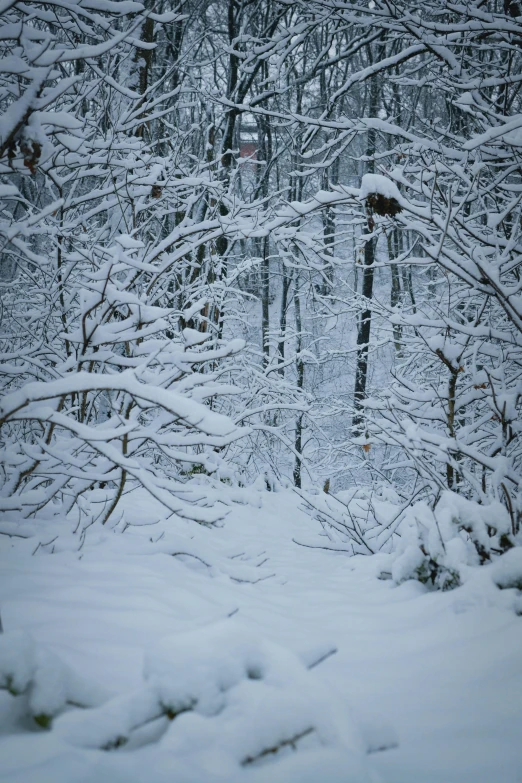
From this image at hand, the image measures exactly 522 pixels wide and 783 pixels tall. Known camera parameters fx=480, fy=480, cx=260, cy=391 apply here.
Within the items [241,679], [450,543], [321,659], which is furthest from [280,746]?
[450,543]

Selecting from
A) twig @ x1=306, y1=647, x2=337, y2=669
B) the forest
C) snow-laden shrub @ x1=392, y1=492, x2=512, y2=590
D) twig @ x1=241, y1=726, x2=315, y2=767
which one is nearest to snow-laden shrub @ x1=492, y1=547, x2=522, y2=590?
the forest

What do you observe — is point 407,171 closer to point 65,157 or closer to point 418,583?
point 65,157

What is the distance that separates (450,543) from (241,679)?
1.37m

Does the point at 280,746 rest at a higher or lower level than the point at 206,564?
higher

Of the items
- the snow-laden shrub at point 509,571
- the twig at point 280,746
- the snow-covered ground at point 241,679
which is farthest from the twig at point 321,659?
the snow-laden shrub at point 509,571

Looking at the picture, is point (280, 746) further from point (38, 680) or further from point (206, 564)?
point (206, 564)

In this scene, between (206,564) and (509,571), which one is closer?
(509,571)

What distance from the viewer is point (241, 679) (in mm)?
1232

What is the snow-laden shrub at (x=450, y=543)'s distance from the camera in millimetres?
2180

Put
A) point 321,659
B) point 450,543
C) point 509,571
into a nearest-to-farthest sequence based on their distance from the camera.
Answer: point 321,659, point 509,571, point 450,543

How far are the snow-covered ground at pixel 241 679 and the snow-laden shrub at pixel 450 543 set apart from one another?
96 millimetres

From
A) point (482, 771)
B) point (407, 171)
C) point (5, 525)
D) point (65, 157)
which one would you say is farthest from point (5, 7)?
point (407, 171)

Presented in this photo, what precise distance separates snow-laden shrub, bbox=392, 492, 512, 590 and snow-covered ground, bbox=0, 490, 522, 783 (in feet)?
0.31

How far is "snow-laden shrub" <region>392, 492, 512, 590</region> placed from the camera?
7.15 feet
